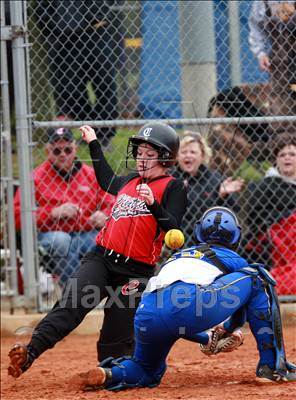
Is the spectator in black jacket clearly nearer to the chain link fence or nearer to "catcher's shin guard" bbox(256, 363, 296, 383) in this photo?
the chain link fence

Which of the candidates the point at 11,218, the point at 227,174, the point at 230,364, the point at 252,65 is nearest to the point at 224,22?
the point at 252,65

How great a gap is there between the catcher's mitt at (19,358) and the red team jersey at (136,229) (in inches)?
32.8

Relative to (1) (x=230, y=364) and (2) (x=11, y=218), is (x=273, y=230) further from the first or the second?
(2) (x=11, y=218)

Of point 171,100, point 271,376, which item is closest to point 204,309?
point 271,376

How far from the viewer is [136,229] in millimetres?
5621

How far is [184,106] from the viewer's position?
8.02 m

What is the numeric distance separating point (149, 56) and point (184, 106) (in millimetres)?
544

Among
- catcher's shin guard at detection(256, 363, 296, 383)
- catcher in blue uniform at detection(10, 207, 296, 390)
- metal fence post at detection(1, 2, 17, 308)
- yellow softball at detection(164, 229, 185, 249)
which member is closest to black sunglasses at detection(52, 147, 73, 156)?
metal fence post at detection(1, 2, 17, 308)

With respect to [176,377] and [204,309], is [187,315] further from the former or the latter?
[176,377]

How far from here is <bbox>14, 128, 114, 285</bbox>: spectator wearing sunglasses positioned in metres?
7.62

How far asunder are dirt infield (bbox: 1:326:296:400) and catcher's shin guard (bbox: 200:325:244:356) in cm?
20

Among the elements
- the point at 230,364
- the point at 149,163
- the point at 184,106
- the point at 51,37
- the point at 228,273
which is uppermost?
the point at 51,37

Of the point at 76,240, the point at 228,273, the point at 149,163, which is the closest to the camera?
the point at 228,273

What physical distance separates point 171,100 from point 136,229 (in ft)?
8.32
